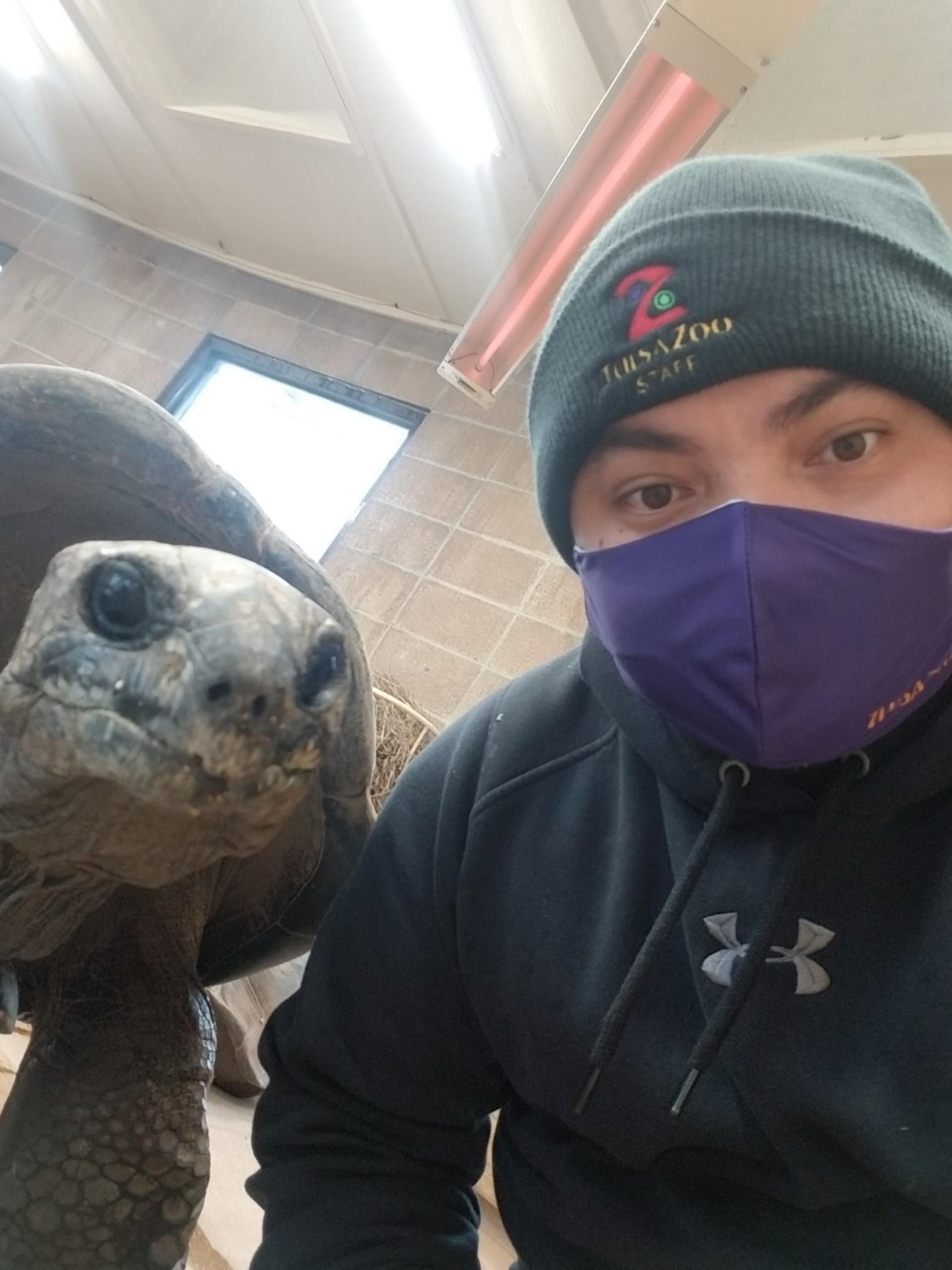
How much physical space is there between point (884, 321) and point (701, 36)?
0.99 meters

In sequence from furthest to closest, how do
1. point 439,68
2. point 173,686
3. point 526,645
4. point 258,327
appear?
1. point 258,327
2. point 526,645
3. point 439,68
4. point 173,686

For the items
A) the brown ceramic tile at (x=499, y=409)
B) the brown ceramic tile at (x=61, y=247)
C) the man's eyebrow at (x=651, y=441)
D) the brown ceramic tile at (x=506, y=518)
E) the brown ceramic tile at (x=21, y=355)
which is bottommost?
the man's eyebrow at (x=651, y=441)

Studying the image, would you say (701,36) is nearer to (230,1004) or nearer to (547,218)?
(547,218)

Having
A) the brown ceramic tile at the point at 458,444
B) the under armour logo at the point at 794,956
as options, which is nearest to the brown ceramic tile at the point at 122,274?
the brown ceramic tile at the point at 458,444

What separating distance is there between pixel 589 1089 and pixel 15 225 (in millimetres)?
5385

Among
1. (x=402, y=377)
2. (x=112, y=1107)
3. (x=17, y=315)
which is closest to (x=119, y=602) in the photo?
(x=112, y=1107)

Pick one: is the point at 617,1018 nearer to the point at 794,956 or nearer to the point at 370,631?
the point at 794,956

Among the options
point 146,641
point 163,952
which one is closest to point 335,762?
point 163,952

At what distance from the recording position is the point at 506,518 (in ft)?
10.7

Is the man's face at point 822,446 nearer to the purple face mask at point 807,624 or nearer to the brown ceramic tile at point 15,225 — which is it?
the purple face mask at point 807,624

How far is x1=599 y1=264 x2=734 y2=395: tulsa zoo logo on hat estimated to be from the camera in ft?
2.55

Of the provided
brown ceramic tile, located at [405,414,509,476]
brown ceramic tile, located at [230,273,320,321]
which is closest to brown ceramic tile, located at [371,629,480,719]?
brown ceramic tile, located at [405,414,509,476]

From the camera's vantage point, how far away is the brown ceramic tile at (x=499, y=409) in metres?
3.43

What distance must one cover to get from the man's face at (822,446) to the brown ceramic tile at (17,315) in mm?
4530
